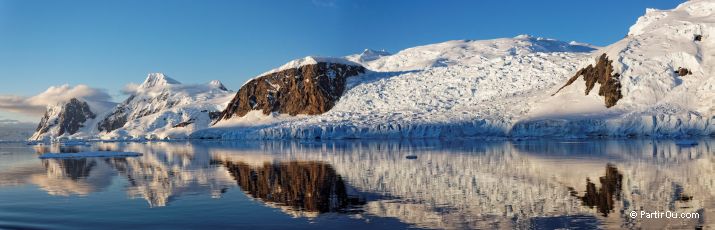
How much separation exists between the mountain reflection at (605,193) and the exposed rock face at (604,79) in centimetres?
9564

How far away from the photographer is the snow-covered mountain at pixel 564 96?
4220 inches

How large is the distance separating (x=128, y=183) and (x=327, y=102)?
471ft

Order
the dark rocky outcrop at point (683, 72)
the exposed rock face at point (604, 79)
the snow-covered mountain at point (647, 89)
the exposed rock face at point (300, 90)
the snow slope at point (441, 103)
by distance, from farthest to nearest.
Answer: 1. the exposed rock face at point (300, 90)
2. the snow slope at point (441, 103)
3. the exposed rock face at point (604, 79)
4. the dark rocky outcrop at point (683, 72)
5. the snow-covered mountain at point (647, 89)

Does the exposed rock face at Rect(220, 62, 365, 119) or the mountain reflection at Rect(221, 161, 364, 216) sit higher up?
the exposed rock face at Rect(220, 62, 365, 119)

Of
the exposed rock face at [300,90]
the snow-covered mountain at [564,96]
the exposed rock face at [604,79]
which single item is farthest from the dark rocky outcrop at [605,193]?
the exposed rock face at [300,90]

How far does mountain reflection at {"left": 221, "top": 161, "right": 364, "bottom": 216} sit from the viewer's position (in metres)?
21.1

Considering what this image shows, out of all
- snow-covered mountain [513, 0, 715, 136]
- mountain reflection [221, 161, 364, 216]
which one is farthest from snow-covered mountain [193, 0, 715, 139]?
mountain reflection [221, 161, 364, 216]

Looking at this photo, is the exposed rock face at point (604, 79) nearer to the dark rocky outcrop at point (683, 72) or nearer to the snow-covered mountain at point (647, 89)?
the snow-covered mountain at point (647, 89)

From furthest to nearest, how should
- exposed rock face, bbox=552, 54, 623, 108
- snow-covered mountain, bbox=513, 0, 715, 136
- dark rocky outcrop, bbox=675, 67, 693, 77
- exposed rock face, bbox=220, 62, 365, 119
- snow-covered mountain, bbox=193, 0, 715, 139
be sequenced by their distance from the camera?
1. exposed rock face, bbox=220, 62, 365, 119
2. exposed rock face, bbox=552, 54, 623, 108
3. dark rocky outcrop, bbox=675, 67, 693, 77
4. snow-covered mountain, bbox=193, 0, 715, 139
5. snow-covered mountain, bbox=513, 0, 715, 136

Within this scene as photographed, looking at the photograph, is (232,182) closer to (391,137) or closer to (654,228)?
(654,228)

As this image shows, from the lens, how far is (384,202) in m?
21.2

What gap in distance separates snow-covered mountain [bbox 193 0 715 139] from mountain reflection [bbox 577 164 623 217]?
3204 inches

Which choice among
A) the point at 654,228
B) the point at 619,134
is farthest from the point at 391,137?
the point at 654,228

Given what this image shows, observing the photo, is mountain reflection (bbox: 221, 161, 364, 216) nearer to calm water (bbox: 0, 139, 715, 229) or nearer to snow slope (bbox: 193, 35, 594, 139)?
calm water (bbox: 0, 139, 715, 229)
